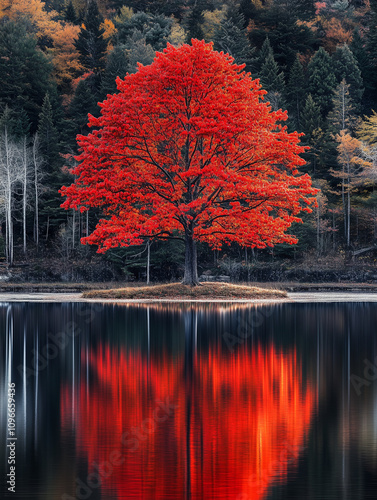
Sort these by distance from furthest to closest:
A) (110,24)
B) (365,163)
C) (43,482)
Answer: (110,24) < (365,163) < (43,482)

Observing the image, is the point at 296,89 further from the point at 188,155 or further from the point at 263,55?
the point at 188,155

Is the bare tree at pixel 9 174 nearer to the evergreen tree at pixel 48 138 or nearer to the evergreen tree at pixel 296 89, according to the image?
the evergreen tree at pixel 48 138

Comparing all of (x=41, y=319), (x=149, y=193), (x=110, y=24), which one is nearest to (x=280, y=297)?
(x=149, y=193)

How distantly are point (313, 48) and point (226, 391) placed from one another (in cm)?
7492

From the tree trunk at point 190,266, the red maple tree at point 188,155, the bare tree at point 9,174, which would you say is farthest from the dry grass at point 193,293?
the bare tree at point 9,174

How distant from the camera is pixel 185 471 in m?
8.31

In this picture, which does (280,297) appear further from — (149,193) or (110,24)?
(110,24)

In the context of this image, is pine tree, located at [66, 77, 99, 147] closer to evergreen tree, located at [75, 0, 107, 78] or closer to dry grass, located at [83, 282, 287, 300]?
evergreen tree, located at [75, 0, 107, 78]

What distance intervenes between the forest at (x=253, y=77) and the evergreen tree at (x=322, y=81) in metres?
0.12

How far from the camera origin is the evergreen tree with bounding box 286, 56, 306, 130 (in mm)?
70938

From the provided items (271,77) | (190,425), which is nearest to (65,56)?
(271,77)

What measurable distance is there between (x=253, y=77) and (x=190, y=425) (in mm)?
61990

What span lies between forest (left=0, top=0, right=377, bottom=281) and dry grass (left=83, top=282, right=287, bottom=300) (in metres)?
13.2

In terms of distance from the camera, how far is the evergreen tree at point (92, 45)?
79750 millimetres
